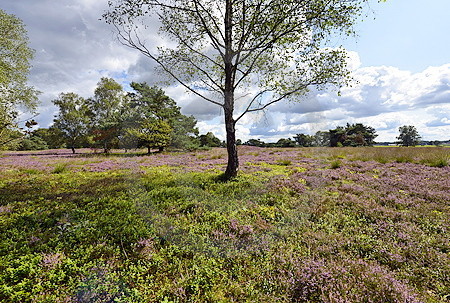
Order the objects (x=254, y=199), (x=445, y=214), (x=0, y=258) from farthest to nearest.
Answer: (x=254, y=199) < (x=445, y=214) < (x=0, y=258)

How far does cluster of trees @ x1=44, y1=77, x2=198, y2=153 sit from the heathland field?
23853mm

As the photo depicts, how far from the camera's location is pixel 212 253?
4.89 metres

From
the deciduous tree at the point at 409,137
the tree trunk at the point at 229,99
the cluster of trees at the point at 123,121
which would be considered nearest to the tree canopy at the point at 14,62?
the cluster of trees at the point at 123,121

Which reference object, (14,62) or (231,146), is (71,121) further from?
(231,146)

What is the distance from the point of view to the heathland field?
372 centimetres

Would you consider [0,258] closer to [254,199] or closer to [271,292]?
[271,292]

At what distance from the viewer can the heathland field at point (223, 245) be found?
12.2ft

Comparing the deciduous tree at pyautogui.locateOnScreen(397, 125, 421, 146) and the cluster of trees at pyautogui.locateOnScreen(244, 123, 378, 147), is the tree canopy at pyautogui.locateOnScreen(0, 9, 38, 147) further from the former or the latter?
the deciduous tree at pyautogui.locateOnScreen(397, 125, 421, 146)

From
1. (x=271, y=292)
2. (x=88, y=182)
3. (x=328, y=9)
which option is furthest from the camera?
(x=88, y=182)

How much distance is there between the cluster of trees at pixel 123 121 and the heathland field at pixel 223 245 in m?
23.9

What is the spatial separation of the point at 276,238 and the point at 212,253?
196cm

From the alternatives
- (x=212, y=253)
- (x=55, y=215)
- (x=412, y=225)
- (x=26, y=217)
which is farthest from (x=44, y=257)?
(x=412, y=225)

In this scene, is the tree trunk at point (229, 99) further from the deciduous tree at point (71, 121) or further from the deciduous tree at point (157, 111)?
the deciduous tree at point (71, 121)

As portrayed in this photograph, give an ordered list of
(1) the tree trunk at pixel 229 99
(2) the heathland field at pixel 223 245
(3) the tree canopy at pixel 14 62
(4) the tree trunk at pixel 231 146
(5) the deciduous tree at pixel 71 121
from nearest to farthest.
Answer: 1. (2) the heathland field at pixel 223 245
2. (1) the tree trunk at pixel 229 99
3. (4) the tree trunk at pixel 231 146
4. (3) the tree canopy at pixel 14 62
5. (5) the deciduous tree at pixel 71 121
